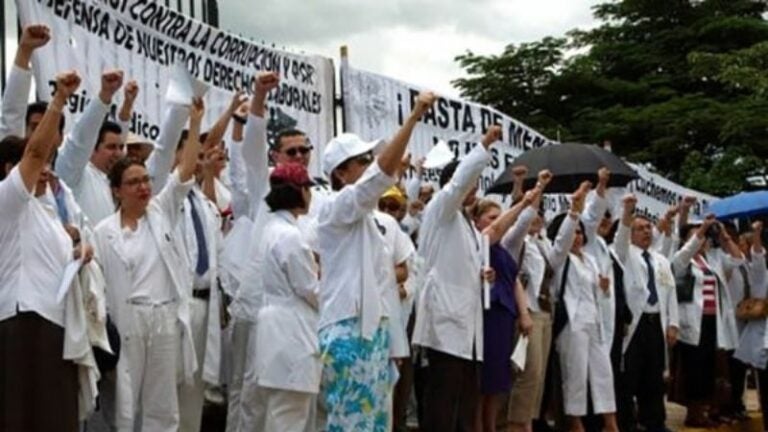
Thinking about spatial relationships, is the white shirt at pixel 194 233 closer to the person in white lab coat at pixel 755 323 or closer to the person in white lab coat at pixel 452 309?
the person in white lab coat at pixel 452 309

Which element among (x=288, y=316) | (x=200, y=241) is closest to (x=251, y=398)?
(x=288, y=316)

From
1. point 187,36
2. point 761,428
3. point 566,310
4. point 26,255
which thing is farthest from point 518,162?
Result: point 26,255

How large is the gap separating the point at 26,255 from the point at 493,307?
306 cm

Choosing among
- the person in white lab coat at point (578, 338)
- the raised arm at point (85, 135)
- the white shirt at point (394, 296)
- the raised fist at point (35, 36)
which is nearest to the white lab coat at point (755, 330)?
the person in white lab coat at point (578, 338)

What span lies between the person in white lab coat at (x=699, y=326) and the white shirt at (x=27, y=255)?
5892 mm

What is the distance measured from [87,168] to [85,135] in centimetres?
41

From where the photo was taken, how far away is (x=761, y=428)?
32.7ft

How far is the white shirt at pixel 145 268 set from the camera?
5.39 meters

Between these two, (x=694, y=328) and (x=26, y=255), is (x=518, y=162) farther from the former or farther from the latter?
(x=26, y=255)

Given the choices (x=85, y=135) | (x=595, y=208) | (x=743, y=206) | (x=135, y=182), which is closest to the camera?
(x=85, y=135)

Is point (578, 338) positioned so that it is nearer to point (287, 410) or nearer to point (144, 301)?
point (287, 410)

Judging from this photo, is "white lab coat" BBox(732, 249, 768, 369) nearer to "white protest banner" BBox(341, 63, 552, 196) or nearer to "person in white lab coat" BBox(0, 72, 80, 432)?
"white protest banner" BBox(341, 63, 552, 196)

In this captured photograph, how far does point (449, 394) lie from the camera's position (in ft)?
20.7

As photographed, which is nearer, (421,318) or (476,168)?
(476,168)
